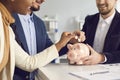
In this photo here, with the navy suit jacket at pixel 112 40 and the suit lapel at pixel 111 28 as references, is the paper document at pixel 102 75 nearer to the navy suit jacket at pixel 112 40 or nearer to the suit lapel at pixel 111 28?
the navy suit jacket at pixel 112 40

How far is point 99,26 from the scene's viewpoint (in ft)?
5.78

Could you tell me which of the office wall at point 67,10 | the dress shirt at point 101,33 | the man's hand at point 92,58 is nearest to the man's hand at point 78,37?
the man's hand at point 92,58

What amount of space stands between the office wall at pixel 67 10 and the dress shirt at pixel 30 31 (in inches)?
87.2

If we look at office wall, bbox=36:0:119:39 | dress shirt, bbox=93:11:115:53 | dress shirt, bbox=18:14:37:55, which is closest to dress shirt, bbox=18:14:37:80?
dress shirt, bbox=18:14:37:55

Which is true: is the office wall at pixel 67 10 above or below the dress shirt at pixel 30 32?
below

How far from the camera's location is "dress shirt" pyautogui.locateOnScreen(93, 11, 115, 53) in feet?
5.53

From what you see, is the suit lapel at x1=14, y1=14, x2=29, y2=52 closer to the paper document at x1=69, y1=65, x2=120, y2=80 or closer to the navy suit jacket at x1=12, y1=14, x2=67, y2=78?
the navy suit jacket at x1=12, y1=14, x2=67, y2=78

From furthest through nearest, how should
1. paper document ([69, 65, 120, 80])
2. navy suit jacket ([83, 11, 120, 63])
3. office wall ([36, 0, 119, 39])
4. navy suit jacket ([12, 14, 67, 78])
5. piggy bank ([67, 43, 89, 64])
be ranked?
1. office wall ([36, 0, 119, 39])
2. navy suit jacket ([12, 14, 67, 78])
3. navy suit jacket ([83, 11, 120, 63])
4. piggy bank ([67, 43, 89, 64])
5. paper document ([69, 65, 120, 80])

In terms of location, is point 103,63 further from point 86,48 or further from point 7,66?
point 7,66

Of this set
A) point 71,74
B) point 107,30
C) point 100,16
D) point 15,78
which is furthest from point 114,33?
point 15,78

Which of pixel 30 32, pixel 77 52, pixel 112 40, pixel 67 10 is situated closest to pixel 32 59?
pixel 77 52

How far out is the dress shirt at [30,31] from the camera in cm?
168

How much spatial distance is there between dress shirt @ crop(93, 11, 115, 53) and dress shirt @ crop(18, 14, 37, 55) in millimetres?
428

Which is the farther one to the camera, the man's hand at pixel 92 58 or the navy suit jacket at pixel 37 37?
the navy suit jacket at pixel 37 37
